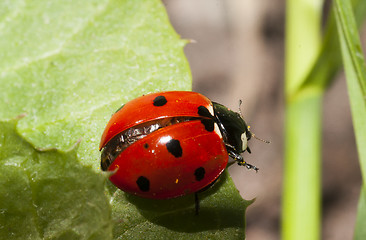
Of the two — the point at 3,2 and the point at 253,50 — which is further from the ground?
the point at 3,2

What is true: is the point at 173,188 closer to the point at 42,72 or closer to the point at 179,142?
the point at 179,142

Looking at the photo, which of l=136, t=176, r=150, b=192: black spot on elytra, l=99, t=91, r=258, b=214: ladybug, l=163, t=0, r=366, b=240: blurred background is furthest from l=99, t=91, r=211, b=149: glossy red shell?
l=163, t=0, r=366, b=240: blurred background

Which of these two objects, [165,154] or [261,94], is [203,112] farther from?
[261,94]

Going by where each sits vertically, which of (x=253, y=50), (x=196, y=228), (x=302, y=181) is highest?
(x=196, y=228)

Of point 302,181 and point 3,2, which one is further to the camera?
point 302,181

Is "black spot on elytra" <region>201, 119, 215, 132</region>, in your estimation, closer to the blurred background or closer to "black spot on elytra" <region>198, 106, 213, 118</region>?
"black spot on elytra" <region>198, 106, 213, 118</region>

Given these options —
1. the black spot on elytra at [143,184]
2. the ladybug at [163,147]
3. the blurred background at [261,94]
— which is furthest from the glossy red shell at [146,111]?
the blurred background at [261,94]

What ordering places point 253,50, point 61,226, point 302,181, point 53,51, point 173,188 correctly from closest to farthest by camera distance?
point 61,226, point 173,188, point 53,51, point 302,181, point 253,50

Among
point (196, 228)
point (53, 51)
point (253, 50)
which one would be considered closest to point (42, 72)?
point (53, 51)

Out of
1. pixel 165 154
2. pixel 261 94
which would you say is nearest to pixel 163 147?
pixel 165 154
